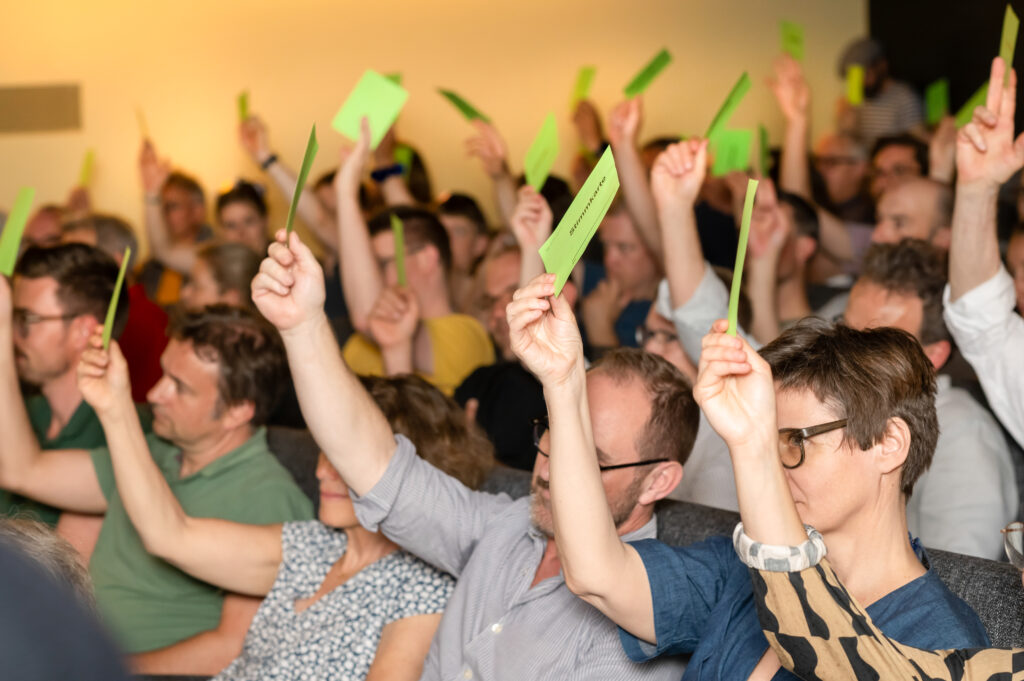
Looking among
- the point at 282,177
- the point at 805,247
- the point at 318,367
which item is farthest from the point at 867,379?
the point at 282,177

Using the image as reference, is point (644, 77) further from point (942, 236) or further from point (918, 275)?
point (918, 275)

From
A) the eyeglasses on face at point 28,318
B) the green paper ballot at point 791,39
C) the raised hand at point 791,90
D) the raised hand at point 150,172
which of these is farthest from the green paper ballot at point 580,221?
the raised hand at point 150,172

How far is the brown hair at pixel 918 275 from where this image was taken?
2.31 m

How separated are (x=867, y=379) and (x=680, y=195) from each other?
3.34ft

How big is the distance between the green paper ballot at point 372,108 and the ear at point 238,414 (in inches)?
28.8

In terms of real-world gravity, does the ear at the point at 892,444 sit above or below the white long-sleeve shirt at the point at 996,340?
above

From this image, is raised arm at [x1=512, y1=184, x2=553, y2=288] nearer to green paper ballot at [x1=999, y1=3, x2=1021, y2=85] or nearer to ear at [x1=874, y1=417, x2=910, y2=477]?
green paper ballot at [x1=999, y1=3, x2=1021, y2=85]

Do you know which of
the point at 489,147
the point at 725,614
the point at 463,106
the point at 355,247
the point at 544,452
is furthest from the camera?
the point at 489,147

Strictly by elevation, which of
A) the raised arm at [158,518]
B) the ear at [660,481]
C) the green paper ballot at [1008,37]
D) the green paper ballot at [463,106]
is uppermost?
the green paper ballot at [1008,37]

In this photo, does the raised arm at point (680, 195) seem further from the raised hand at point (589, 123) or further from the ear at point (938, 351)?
the raised hand at point (589, 123)

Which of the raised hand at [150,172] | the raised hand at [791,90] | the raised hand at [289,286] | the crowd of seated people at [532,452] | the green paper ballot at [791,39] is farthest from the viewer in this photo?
the raised hand at [150,172]

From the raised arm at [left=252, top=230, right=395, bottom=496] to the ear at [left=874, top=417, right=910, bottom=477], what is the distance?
0.80 metres

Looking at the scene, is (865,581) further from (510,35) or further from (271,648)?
(510,35)

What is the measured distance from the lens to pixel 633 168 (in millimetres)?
3145
